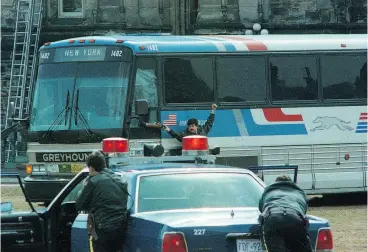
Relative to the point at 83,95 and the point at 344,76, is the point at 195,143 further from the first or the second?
the point at 344,76

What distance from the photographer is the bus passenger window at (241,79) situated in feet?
75.5

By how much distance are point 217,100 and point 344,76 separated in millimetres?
2848

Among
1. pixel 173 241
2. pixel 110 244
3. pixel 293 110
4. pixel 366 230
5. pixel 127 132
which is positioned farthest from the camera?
pixel 293 110

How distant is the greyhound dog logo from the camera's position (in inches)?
924

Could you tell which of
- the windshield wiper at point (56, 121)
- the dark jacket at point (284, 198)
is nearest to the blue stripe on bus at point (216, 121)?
the windshield wiper at point (56, 121)

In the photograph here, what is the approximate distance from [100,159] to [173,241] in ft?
5.19

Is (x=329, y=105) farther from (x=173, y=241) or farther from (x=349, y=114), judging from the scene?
(x=173, y=241)

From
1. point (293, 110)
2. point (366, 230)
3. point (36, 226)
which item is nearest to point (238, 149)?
point (293, 110)

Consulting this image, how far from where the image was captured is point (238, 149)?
22.7 meters

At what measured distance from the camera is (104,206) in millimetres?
11555

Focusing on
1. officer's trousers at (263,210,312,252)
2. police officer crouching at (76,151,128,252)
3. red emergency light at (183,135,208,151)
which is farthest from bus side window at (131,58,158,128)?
officer's trousers at (263,210,312,252)

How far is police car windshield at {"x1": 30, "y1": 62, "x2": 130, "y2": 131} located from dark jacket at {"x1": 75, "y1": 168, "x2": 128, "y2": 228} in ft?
32.1

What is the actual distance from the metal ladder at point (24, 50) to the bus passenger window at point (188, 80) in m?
17.7

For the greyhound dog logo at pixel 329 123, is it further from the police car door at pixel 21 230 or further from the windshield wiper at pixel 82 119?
the police car door at pixel 21 230
